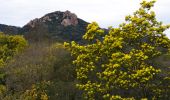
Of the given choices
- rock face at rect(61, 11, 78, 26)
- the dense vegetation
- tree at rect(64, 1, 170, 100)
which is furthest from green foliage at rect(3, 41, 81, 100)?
rock face at rect(61, 11, 78, 26)

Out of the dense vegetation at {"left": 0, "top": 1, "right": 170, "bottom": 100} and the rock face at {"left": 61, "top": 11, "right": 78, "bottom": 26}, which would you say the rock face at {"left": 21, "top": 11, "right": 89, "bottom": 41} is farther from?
the dense vegetation at {"left": 0, "top": 1, "right": 170, "bottom": 100}

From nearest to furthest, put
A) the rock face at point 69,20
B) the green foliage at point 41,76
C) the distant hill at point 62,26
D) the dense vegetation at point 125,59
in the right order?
the dense vegetation at point 125,59 < the green foliage at point 41,76 < the distant hill at point 62,26 < the rock face at point 69,20

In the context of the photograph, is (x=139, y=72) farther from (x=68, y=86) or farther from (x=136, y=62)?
(x=68, y=86)

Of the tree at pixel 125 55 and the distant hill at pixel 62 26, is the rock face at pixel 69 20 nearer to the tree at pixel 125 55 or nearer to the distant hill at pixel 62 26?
the distant hill at pixel 62 26

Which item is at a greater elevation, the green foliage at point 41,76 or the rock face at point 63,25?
the rock face at point 63,25

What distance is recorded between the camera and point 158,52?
26578 mm

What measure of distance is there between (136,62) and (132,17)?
280 cm

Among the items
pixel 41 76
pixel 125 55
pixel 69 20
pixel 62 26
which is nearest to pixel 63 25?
pixel 62 26

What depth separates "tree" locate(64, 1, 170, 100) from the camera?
2569 centimetres

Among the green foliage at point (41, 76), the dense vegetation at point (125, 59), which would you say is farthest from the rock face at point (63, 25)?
the dense vegetation at point (125, 59)

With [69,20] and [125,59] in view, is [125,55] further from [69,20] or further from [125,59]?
[69,20]

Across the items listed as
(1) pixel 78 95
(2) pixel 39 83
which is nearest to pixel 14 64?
(2) pixel 39 83

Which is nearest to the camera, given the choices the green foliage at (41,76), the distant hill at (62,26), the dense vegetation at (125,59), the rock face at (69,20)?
the dense vegetation at (125,59)

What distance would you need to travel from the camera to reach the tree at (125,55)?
25.7m
